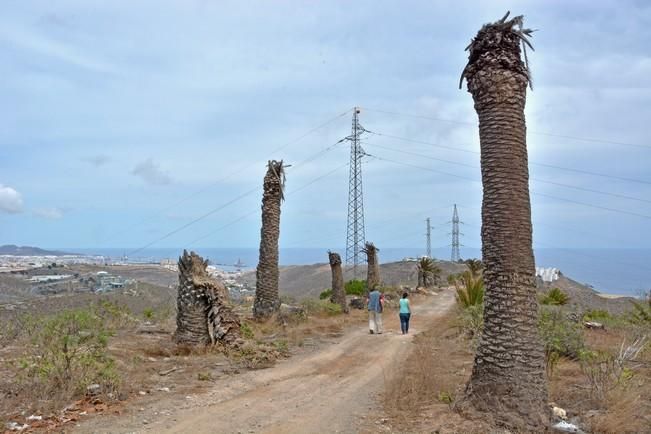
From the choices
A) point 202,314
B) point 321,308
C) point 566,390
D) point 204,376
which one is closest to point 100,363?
point 204,376

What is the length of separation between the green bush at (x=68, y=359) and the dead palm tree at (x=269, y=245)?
314 inches

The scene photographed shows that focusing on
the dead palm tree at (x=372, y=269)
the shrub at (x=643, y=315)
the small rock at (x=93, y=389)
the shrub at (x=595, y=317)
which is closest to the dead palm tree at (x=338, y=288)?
the dead palm tree at (x=372, y=269)

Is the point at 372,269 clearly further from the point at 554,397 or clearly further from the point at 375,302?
the point at 554,397

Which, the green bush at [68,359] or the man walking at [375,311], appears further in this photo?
the man walking at [375,311]

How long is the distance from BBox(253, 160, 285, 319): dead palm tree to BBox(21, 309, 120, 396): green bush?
7.98m

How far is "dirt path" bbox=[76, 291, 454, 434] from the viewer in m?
7.32

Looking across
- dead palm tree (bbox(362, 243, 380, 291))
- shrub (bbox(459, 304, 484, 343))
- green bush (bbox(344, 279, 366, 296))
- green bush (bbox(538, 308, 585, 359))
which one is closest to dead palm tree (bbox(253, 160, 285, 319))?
shrub (bbox(459, 304, 484, 343))

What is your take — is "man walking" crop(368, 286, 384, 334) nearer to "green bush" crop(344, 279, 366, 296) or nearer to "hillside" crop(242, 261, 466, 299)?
"green bush" crop(344, 279, 366, 296)

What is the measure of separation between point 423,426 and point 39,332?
7456 mm

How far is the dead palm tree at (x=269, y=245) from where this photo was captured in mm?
18562

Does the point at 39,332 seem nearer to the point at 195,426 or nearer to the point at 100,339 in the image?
the point at 100,339

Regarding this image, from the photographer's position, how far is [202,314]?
1275cm

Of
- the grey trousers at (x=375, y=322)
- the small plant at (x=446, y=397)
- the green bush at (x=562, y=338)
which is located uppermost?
the green bush at (x=562, y=338)

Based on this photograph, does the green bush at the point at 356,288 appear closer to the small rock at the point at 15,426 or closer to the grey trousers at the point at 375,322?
the grey trousers at the point at 375,322
